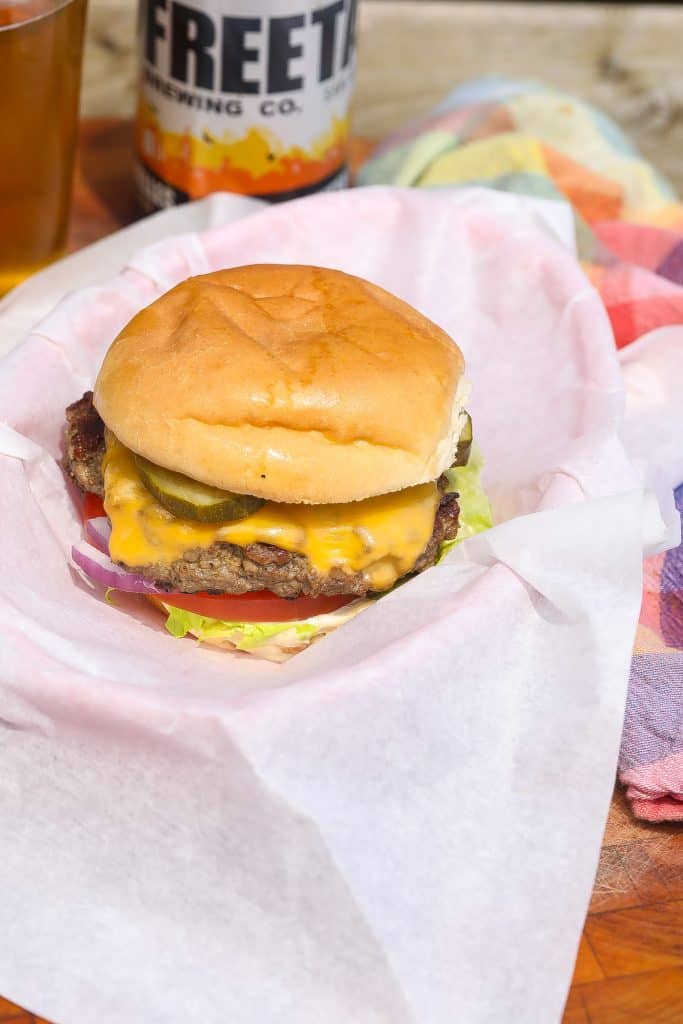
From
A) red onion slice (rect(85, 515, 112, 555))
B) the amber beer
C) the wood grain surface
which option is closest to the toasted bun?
red onion slice (rect(85, 515, 112, 555))

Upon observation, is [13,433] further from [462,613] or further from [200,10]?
[200,10]

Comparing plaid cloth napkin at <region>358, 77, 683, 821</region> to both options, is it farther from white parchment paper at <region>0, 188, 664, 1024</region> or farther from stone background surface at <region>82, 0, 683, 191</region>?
stone background surface at <region>82, 0, 683, 191</region>

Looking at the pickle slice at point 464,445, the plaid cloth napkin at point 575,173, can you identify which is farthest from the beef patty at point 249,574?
the plaid cloth napkin at point 575,173

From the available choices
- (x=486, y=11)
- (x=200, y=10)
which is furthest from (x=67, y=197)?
(x=486, y=11)

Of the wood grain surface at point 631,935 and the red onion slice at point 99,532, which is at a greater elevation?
the red onion slice at point 99,532

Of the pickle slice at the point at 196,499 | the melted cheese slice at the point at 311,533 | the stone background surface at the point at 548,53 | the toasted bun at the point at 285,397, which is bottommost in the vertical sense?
the stone background surface at the point at 548,53

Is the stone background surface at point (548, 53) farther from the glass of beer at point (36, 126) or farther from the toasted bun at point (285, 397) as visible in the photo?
the toasted bun at point (285, 397)
